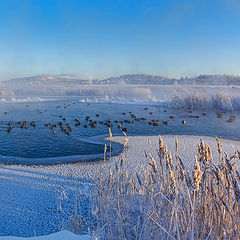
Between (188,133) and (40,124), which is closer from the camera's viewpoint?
(188,133)

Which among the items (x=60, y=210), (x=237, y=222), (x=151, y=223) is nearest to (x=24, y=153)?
(x=60, y=210)

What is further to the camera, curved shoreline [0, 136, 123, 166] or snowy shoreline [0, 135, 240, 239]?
curved shoreline [0, 136, 123, 166]

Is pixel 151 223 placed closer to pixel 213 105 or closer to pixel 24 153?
pixel 24 153

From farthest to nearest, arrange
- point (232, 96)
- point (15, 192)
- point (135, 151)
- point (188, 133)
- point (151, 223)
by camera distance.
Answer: point (232, 96)
point (188, 133)
point (135, 151)
point (15, 192)
point (151, 223)

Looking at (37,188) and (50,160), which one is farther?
(50,160)

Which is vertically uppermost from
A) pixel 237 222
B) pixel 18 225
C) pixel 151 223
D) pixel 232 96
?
pixel 232 96

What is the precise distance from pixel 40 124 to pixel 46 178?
655 centimetres

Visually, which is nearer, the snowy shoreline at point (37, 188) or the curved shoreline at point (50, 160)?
the snowy shoreline at point (37, 188)

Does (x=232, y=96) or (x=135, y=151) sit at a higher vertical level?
(x=232, y=96)

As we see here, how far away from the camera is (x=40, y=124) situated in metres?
10.2

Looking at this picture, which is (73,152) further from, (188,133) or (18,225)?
(188,133)

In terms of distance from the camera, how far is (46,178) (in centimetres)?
417

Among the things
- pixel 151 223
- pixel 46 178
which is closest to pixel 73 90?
pixel 46 178

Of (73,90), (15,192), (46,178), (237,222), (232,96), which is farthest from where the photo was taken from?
(73,90)
